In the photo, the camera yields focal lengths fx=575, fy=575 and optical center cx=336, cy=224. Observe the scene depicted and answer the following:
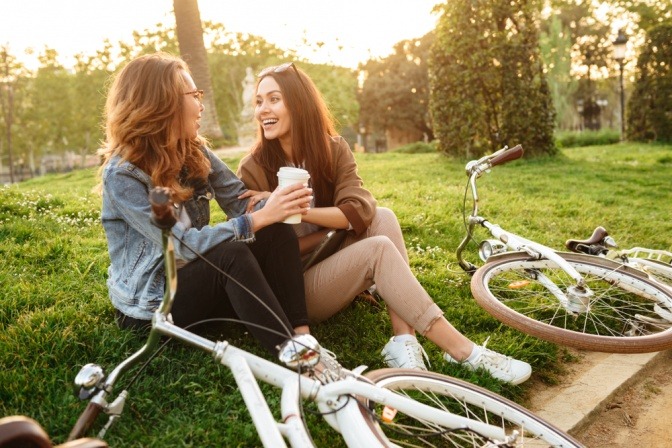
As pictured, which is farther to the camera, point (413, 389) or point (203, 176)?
point (203, 176)

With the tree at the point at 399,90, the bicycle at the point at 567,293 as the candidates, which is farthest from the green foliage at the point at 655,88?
Result: the tree at the point at 399,90

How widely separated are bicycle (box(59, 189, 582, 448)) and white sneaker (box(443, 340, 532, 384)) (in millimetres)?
714

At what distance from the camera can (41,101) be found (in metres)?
34.3

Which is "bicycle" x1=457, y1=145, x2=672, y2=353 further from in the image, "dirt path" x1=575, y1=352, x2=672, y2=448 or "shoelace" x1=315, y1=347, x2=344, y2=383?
"shoelace" x1=315, y1=347, x2=344, y2=383

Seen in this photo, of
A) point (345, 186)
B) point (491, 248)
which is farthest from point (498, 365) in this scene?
point (345, 186)

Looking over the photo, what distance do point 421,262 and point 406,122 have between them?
38595mm

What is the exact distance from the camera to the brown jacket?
125 inches

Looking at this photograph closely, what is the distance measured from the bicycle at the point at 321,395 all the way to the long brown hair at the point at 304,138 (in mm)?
1565

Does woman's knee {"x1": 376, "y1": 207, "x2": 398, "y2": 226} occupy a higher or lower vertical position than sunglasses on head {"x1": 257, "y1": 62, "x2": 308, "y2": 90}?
lower

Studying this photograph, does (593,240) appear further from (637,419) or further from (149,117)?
(149,117)

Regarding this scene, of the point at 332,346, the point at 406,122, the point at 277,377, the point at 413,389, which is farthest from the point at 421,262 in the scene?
the point at 406,122

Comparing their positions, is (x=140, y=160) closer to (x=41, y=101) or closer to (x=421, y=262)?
(x=421, y=262)

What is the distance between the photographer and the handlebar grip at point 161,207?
4.66 ft

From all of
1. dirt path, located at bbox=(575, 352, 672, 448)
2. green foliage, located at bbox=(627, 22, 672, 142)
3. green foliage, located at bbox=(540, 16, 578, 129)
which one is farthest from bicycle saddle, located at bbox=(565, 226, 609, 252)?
green foliage, located at bbox=(540, 16, 578, 129)
